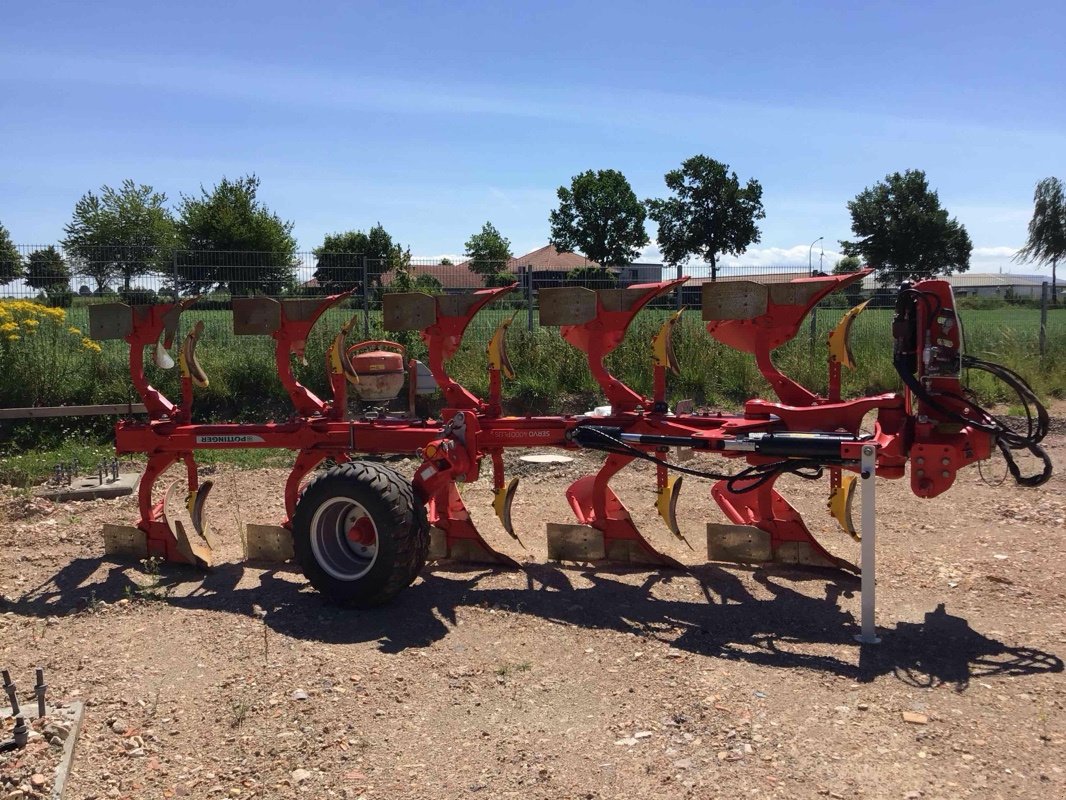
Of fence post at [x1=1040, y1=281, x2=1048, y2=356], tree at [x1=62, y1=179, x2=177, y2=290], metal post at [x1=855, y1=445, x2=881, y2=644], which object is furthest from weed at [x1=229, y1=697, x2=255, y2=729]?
tree at [x1=62, y1=179, x2=177, y2=290]

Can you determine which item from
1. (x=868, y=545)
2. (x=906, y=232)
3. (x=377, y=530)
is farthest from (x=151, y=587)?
(x=906, y=232)

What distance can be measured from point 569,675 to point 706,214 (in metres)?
45.7

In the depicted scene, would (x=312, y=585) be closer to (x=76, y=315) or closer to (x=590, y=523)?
(x=590, y=523)

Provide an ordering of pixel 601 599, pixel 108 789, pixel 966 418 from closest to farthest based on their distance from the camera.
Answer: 1. pixel 108 789
2. pixel 966 418
3. pixel 601 599

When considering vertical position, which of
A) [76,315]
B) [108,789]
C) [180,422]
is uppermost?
[76,315]

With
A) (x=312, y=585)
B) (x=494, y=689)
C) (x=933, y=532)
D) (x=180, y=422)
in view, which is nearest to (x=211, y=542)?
(x=180, y=422)

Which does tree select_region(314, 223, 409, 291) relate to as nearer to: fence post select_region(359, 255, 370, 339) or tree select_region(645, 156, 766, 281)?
fence post select_region(359, 255, 370, 339)

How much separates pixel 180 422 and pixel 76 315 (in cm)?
732

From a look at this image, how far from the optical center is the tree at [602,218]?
50.8 meters

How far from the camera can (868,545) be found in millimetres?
4934

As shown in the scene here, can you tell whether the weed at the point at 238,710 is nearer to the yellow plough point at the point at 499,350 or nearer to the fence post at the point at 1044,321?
the yellow plough point at the point at 499,350

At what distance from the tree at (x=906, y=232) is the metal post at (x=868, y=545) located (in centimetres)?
5285

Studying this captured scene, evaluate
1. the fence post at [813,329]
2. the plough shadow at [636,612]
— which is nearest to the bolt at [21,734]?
the plough shadow at [636,612]

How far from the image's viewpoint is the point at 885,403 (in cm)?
529
